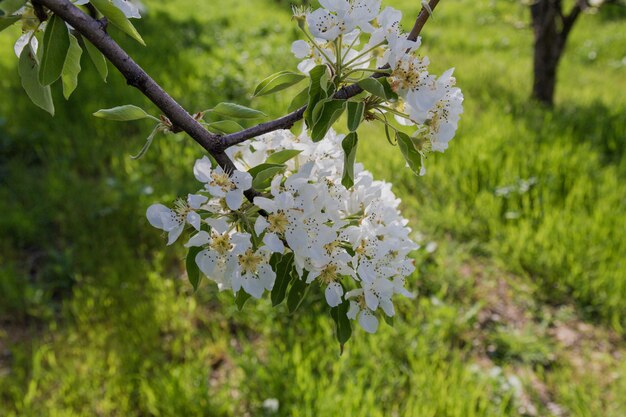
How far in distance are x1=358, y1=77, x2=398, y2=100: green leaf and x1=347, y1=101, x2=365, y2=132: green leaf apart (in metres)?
0.04

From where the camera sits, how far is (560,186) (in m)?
3.48

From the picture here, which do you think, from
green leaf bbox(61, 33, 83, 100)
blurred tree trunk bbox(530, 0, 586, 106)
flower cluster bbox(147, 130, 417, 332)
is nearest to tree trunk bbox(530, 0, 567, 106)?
blurred tree trunk bbox(530, 0, 586, 106)

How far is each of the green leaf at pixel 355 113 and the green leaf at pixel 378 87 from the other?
43mm

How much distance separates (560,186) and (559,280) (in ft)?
2.62

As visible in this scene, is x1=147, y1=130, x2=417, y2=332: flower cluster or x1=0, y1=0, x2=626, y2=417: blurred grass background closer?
x1=147, y1=130, x2=417, y2=332: flower cluster

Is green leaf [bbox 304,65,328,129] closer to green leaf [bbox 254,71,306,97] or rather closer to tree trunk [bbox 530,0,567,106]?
green leaf [bbox 254,71,306,97]

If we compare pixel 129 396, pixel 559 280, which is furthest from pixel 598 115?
pixel 129 396

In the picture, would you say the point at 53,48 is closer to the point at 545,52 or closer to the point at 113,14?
the point at 113,14

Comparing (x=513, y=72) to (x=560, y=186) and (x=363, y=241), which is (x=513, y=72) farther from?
(x=363, y=241)

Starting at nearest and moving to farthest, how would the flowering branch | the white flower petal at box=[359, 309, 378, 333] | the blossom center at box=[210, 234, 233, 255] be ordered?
1. the flowering branch
2. the blossom center at box=[210, 234, 233, 255]
3. the white flower petal at box=[359, 309, 378, 333]

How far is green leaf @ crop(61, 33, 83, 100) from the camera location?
3.27 feet

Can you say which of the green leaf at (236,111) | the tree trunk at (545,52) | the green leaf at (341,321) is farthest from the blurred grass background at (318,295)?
the green leaf at (236,111)

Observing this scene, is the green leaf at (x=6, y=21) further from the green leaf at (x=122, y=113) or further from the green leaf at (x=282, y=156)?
the green leaf at (x=282, y=156)

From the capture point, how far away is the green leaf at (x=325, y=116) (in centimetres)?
87
